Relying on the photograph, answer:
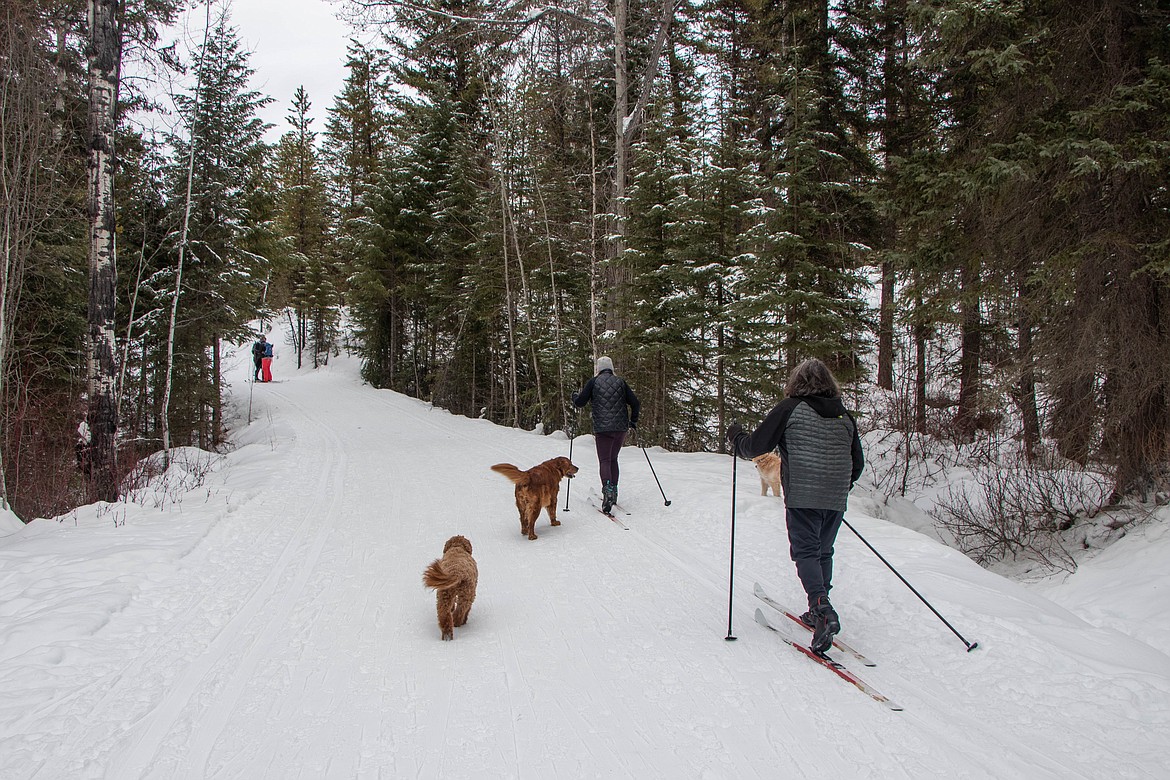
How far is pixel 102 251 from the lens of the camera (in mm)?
8188

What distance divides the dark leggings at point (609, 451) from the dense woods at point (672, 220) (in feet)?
14.2

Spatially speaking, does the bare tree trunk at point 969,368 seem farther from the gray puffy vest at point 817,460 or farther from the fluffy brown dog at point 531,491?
the fluffy brown dog at point 531,491

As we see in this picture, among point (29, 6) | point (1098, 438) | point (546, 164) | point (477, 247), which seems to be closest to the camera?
point (1098, 438)

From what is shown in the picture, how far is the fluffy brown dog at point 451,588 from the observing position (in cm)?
417

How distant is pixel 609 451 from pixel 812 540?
3985mm

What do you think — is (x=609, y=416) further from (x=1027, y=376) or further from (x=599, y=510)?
(x=1027, y=376)

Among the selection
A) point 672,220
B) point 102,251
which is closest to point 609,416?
point 672,220

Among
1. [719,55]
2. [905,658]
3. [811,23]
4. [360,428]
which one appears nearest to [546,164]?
[719,55]

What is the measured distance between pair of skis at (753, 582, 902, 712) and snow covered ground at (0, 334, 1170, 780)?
63 mm

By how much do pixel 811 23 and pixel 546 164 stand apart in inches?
346

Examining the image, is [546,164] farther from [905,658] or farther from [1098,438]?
[905,658]

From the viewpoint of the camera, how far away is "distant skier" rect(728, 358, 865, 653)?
402 centimetres

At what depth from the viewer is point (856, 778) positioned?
→ 2689 mm

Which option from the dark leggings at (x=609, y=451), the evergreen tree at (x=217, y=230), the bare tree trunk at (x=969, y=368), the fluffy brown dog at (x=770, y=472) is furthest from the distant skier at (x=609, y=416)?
the evergreen tree at (x=217, y=230)
